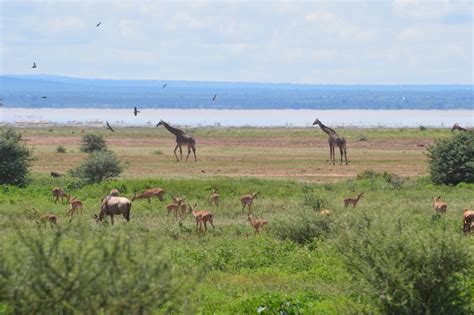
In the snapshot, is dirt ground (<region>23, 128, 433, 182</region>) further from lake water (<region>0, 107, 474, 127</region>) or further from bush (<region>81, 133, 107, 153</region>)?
lake water (<region>0, 107, 474, 127</region>)

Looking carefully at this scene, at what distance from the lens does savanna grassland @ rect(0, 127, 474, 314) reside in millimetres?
9234

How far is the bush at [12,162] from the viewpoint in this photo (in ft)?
108

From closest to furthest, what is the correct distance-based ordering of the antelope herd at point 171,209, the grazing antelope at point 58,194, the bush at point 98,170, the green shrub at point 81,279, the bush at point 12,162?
the green shrub at point 81,279, the antelope herd at point 171,209, the grazing antelope at point 58,194, the bush at point 12,162, the bush at point 98,170

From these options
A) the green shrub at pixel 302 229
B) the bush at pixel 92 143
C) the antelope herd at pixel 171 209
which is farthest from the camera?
the bush at pixel 92 143

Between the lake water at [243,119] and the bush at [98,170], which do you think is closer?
the bush at [98,170]

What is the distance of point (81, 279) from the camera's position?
910 centimetres

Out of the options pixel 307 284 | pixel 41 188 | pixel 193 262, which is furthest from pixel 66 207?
pixel 307 284

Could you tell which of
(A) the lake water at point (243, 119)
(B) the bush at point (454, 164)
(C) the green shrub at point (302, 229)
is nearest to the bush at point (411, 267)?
(C) the green shrub at point (302, 229)

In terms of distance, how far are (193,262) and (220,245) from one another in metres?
2.13

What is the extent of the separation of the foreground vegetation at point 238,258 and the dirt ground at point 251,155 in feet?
33.1

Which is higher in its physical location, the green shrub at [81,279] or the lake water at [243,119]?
the green shrub at [81,279]

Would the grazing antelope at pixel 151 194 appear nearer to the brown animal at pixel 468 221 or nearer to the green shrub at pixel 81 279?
the brown animal at pixel 468 221

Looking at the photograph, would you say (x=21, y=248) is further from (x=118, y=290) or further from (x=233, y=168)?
(x=233, y=168)

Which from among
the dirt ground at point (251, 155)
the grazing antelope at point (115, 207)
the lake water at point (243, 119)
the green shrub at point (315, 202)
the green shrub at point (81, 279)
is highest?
the green shrub at point (81, 279)
